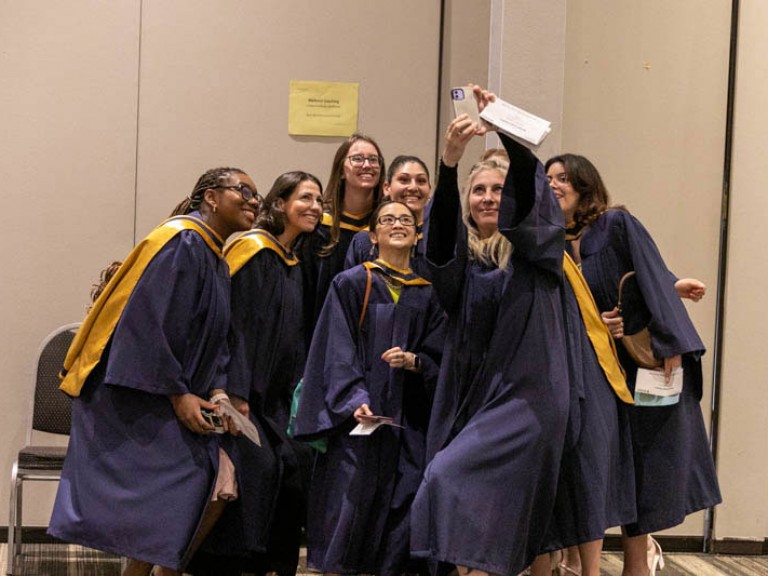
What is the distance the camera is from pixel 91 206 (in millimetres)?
5801

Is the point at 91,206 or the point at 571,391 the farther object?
the point at 91,206

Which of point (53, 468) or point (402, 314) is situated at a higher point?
point (402, 314)

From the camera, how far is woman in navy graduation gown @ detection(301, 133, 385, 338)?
201 inches

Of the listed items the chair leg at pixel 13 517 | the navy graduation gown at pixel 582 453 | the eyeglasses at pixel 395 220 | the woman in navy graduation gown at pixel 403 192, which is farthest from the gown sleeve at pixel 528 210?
the chair leg at pixel 13 517

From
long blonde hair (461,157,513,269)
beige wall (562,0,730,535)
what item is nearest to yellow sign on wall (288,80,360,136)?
beige wall (562,0,730,535)

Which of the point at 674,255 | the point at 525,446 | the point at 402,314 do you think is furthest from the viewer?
the point at 674,255

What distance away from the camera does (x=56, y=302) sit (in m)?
5.75

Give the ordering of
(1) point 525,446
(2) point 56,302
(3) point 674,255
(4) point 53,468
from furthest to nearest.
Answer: (3) point 674,255 → (2) point 56,302 → (4) point 53,468 → (1) point 525,446

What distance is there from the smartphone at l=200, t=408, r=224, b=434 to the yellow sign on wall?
2140mm

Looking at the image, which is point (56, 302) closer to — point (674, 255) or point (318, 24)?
point (318, 24)

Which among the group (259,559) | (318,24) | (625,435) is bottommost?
(259,559)

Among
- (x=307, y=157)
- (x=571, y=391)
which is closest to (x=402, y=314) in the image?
(x=571, y=391)

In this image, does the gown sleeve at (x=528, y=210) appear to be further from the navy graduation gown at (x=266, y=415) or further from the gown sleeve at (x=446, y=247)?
Result: the navy graduation gown at (x=266, y=415)

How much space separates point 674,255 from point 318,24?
7.46 ft
